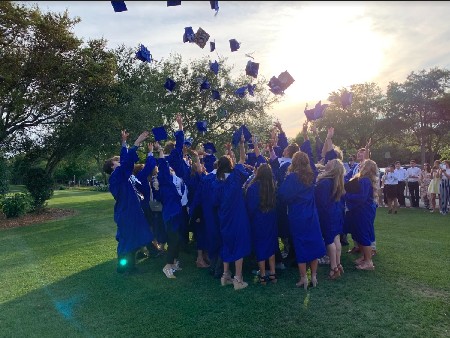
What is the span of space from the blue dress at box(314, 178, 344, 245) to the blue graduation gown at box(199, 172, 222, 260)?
177 centimetres

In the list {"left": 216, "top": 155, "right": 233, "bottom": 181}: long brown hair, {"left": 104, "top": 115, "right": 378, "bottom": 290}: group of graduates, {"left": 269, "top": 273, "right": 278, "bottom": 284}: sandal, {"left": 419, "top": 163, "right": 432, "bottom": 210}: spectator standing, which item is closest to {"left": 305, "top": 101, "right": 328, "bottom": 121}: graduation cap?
{"left": 104, "top": 115, "right": 378, "bottom": 290}: group of graduates

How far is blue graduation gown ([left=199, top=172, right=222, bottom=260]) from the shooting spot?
21.9ft

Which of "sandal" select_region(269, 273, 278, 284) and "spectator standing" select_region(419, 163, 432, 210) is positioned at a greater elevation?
"spectator standing" select_region(419, 163, 432, 210)

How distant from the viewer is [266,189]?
5.86 m

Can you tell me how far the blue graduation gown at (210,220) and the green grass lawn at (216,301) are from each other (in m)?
0.48

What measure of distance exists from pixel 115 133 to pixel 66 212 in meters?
4.48

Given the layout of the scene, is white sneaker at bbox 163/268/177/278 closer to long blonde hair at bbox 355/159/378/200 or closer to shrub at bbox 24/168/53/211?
long blonde hair at bbox 355/159/378/200

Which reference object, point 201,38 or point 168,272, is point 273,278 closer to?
point 168,272

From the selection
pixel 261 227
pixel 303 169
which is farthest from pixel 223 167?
pixel 303 169

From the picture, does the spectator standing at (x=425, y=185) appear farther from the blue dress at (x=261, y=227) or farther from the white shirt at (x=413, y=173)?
the blue dress at (x=261, y=227)

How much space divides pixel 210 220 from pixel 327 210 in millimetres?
2020

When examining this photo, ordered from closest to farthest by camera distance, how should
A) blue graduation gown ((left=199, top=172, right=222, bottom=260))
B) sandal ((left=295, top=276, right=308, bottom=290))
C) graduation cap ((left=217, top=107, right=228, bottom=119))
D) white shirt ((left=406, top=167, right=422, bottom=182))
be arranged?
sandal ((left=295, top=276, right=308, bottom=290)), blue graduation gown ((left=199, top=172, right=222, bottom=260)), white shirt ((left=406, top=167, right=422, bottom=182)), graduation cap ((left=217, top=107, right=228, bottom=119))

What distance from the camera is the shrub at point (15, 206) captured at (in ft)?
52.9

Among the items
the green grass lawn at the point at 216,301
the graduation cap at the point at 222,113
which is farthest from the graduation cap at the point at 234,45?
the graduation cap at the point at 222,113
